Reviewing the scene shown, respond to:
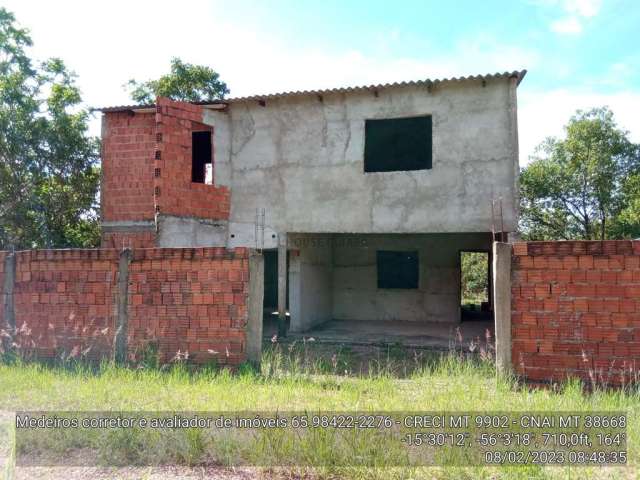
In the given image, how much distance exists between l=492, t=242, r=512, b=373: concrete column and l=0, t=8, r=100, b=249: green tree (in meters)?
11.2

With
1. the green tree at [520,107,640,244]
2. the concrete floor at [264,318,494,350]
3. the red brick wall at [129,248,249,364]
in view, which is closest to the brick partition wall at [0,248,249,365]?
the red brick wall at [129,248,249,364]

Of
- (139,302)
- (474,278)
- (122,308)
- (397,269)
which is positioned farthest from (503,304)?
(474,278)

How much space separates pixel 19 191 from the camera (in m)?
12.0

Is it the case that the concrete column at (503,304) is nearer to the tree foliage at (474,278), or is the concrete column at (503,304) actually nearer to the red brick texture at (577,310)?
the red brick texture at (577,310)

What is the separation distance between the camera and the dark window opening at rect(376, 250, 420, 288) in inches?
480

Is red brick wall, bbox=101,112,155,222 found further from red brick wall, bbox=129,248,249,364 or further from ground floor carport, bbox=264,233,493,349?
red brick wall, bbox=129,248,249,364

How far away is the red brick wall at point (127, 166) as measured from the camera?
30.5ft

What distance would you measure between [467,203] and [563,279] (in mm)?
3927

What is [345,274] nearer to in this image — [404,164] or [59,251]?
[404,164]

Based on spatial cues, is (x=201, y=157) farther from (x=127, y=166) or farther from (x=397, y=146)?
(x=397, y=146)

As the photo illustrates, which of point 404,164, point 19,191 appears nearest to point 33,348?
point 19,191

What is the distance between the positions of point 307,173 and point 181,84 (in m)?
8.11

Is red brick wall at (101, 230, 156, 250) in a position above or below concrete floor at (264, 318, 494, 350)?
above

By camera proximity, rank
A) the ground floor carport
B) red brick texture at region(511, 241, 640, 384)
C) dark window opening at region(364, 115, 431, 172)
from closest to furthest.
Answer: red brick texture at region(511, 241, 640, 384), dark window opening at region(364, 115, 431, 172), the ground floor carport
